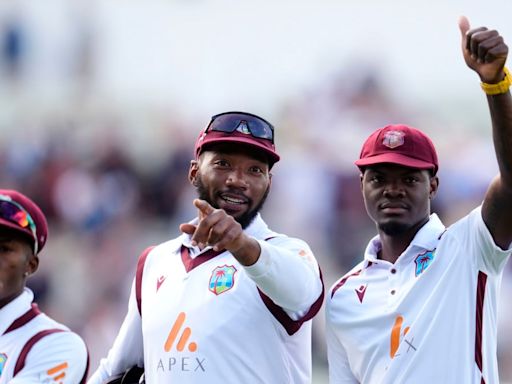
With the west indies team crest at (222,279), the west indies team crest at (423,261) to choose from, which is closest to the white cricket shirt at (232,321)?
the west indies team crest at (222,279)

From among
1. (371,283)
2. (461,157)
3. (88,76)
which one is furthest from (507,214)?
(88,76)

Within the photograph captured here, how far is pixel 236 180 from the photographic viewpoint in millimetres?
3854

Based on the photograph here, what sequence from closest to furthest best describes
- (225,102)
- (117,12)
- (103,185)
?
(103,185) → (225,102) → (117,12)

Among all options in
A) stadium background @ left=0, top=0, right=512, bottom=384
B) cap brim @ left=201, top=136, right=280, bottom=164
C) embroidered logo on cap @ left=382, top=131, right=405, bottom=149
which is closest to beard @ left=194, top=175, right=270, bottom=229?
cap brim @ left=201, top=136, right=280, bottom=164

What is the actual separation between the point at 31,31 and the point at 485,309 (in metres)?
9.07

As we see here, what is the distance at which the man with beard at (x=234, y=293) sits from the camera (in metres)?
3.56

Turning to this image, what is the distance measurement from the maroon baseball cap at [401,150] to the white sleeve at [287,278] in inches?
22.3

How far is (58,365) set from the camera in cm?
397

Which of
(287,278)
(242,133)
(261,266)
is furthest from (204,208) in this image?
(242,133)

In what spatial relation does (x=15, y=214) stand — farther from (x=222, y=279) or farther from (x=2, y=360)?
(x=222, y=279)

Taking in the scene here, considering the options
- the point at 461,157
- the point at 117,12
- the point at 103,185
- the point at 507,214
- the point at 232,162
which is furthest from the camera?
the point at 117,12

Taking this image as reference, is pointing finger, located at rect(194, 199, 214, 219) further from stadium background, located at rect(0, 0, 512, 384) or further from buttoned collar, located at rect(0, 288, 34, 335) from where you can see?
stadium background, located at rect(0, 0, 512, 384)

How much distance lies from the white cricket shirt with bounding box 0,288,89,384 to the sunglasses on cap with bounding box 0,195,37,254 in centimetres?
29

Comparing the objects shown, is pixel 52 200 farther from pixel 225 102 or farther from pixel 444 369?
pixel 444 369
